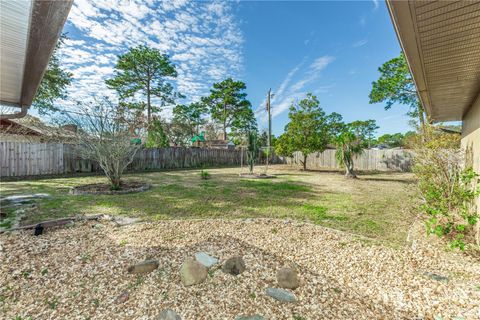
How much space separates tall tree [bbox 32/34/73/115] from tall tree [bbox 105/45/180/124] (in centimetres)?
697

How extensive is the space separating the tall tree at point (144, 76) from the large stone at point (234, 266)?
16.5 metres

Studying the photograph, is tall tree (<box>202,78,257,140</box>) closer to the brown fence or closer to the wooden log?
the brown fence

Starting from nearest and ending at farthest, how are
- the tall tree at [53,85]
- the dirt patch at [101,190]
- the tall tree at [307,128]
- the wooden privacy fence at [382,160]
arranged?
the dirt patch at [101,190] < the tall tree at [53,85] < the tall tree at [307,128] < the wooden privacy fence at [382,160]

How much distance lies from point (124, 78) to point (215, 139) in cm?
1186

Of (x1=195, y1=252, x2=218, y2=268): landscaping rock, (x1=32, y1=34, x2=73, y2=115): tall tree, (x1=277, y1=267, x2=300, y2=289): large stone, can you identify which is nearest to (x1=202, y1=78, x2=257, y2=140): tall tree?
(x1=32, y1=34, x2=73, y2=115): tall tree

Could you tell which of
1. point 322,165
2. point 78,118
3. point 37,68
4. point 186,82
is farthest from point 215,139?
point 37,68

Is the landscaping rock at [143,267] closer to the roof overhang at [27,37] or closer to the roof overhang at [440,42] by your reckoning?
the roof overhang at [27,37]

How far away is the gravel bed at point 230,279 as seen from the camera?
1652 mm

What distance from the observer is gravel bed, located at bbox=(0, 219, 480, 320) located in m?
1.65

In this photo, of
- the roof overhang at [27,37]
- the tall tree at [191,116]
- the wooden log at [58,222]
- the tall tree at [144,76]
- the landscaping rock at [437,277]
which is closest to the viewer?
the roof overhang at [27,37]

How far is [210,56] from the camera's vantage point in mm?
12727

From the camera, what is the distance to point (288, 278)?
6.38 feet

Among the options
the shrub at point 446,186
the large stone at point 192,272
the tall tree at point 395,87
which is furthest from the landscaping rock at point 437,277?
the tall tree at point 395,87

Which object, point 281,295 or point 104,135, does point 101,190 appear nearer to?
point 104,135
